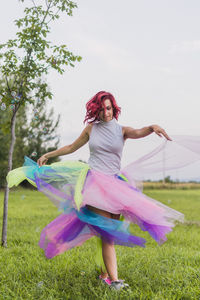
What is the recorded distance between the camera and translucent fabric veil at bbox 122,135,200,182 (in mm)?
3971

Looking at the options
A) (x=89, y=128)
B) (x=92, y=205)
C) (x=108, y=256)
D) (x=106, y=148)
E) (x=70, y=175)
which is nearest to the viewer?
(x=92, y=205)

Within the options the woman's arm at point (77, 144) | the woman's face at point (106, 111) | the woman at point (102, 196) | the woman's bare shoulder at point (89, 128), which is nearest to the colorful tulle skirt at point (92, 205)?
the woman at point (102, 196)

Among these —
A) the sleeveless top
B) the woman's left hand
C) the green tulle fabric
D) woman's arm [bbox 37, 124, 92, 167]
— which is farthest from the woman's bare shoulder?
the woman's left hand

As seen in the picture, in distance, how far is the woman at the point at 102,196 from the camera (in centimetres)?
326

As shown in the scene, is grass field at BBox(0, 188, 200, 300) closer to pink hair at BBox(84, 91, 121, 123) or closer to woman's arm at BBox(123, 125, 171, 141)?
woman's arm at BBox(123, 125, 171, 141)

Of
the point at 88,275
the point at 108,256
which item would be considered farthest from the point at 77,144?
the point at 88,275

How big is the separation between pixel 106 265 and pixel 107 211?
1.83ft

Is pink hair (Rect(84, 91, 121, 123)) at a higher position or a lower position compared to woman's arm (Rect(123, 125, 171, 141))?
higher

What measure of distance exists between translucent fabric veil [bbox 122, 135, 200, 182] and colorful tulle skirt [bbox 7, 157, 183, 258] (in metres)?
0.40

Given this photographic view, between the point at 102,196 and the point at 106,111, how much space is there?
36.1 inches

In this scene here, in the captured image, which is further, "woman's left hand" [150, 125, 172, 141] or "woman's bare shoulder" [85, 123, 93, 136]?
"woman's bare shoulder" [85, 123, 93, 136]

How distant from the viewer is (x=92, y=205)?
3.23 meters

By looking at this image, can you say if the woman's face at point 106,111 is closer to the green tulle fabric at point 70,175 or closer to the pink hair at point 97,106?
the pink hair at point 97,106

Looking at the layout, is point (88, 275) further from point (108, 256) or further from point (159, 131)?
point (159, 131)
